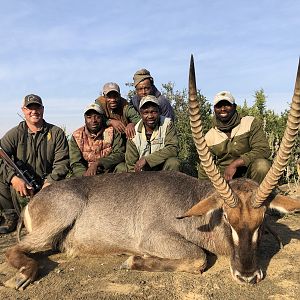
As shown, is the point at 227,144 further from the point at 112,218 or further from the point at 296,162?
the point at 296,162

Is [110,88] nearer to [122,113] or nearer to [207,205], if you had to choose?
[122,113]

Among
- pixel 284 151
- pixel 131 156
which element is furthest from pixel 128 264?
pixel 131 156

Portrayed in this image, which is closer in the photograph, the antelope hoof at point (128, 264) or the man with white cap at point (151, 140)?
the antelope hoof at point (128, 264)

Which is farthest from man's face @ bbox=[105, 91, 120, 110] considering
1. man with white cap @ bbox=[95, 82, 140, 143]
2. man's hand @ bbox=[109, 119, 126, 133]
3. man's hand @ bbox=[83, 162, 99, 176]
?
man's hand @ bbox=[83, 162, 99, 176]

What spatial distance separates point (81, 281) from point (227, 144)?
3.90m

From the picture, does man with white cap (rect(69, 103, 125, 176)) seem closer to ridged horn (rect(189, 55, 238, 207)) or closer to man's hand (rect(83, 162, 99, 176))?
man's hand (rect(83, 162, 99, 176))

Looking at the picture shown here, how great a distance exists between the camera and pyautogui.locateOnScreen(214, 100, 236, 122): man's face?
736cm

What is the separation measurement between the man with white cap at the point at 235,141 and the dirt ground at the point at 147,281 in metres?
1.81

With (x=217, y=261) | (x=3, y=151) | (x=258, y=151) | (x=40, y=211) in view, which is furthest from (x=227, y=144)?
(x=3, y=151)

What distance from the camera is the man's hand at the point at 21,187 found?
7152 mm

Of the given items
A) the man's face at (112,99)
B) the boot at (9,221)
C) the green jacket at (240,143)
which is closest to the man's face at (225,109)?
the green jacket at (240,143)

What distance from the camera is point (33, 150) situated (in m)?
7.84

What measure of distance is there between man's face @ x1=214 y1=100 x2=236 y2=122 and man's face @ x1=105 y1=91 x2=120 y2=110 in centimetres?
264

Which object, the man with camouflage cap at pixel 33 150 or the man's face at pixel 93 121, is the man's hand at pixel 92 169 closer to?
the man with camouflage cap at pixel 33 150
